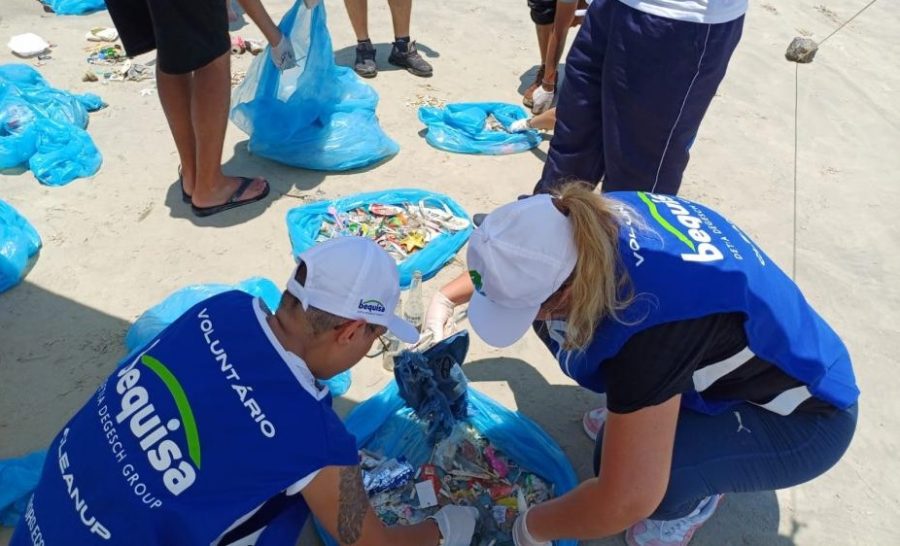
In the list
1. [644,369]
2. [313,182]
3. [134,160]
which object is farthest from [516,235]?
[134,160]

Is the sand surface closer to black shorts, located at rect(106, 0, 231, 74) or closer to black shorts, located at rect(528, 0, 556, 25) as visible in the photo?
black shorts, located at rect(528, 0, 556, 25)

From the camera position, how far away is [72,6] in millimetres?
4719

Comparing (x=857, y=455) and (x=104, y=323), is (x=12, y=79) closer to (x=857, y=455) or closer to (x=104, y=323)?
(x=104, y=323)

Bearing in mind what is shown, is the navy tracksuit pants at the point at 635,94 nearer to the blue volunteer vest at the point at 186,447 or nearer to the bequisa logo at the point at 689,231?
the bequisa logo at the point at 689,231

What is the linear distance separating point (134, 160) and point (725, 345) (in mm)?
2934

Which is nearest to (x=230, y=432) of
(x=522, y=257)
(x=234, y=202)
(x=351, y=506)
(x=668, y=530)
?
(x=351, y=506)

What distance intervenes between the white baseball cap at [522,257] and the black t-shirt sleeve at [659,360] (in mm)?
205

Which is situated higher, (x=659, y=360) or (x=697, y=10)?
(x=697, y=10)

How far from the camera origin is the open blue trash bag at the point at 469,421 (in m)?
2.08

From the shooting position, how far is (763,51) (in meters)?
5.07

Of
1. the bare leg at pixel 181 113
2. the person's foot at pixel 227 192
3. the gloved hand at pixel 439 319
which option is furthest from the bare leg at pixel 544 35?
the gloved hand at pixel 439 319

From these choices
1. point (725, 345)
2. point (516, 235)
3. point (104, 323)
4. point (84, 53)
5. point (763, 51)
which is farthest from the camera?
point (763, 51)

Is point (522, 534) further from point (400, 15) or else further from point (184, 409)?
point (400, 15)

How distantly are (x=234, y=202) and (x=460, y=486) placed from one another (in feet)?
5.71
